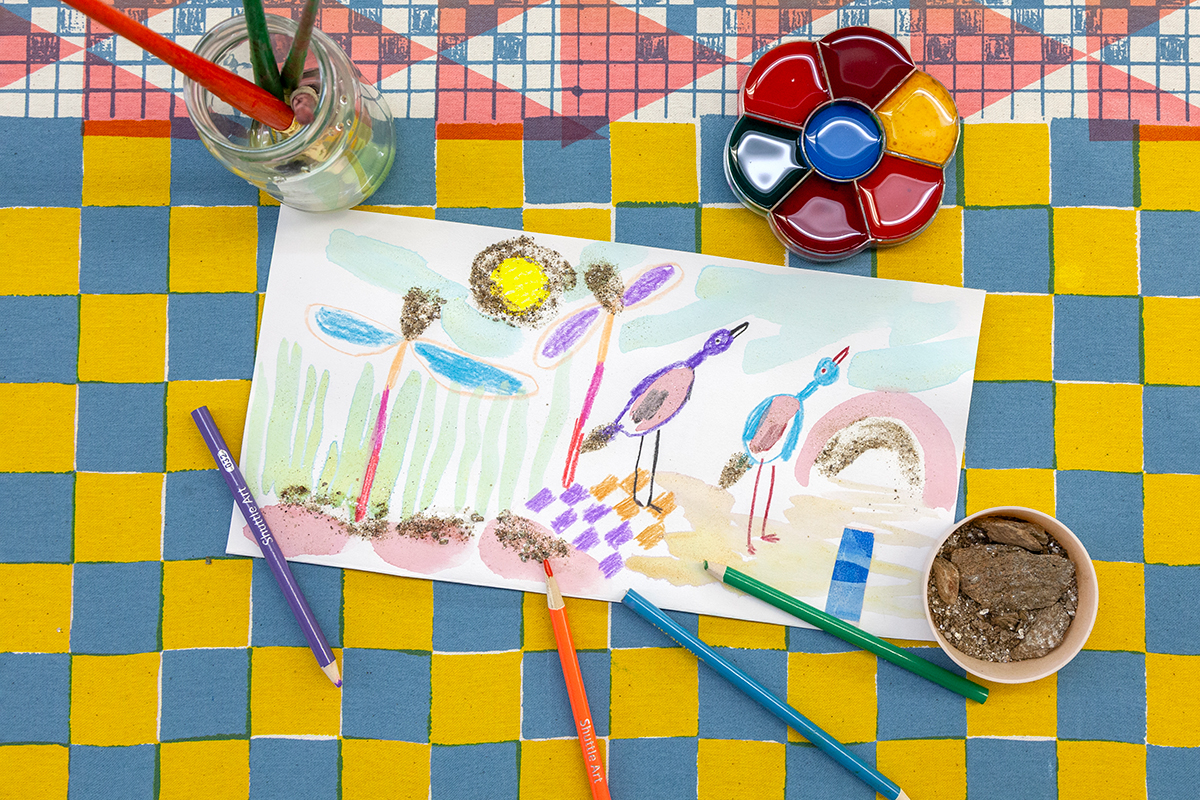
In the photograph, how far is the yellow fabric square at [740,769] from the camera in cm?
72

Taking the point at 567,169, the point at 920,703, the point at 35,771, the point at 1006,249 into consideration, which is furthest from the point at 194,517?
the point at 1006,249

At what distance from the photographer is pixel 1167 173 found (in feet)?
2.39

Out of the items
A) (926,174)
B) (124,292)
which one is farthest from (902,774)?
(124,292)

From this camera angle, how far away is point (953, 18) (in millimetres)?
730

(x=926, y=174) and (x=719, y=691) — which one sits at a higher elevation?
(x=926, y=174)

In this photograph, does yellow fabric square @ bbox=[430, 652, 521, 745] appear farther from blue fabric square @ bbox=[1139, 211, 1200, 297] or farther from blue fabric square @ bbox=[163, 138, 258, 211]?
blue fabric square @ bbox=[1139, 211, 1200, 297]

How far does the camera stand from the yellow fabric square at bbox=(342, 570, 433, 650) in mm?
723

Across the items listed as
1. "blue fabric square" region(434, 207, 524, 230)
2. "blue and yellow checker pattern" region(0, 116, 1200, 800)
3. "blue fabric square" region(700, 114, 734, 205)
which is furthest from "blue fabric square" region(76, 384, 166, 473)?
"blue fabric square" region(700, 114, 734, 205)

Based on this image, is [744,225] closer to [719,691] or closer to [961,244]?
[961,244]

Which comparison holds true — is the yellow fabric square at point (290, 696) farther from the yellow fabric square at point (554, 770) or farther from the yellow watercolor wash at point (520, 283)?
the yellow watercolor wash at point (520, 283)

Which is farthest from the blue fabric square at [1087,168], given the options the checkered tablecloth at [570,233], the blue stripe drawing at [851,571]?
the blue stripe drawing at [851,571]

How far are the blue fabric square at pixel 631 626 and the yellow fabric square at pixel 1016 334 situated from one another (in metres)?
0.36

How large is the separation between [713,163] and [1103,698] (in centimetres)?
62

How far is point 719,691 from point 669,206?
0.46 meters
